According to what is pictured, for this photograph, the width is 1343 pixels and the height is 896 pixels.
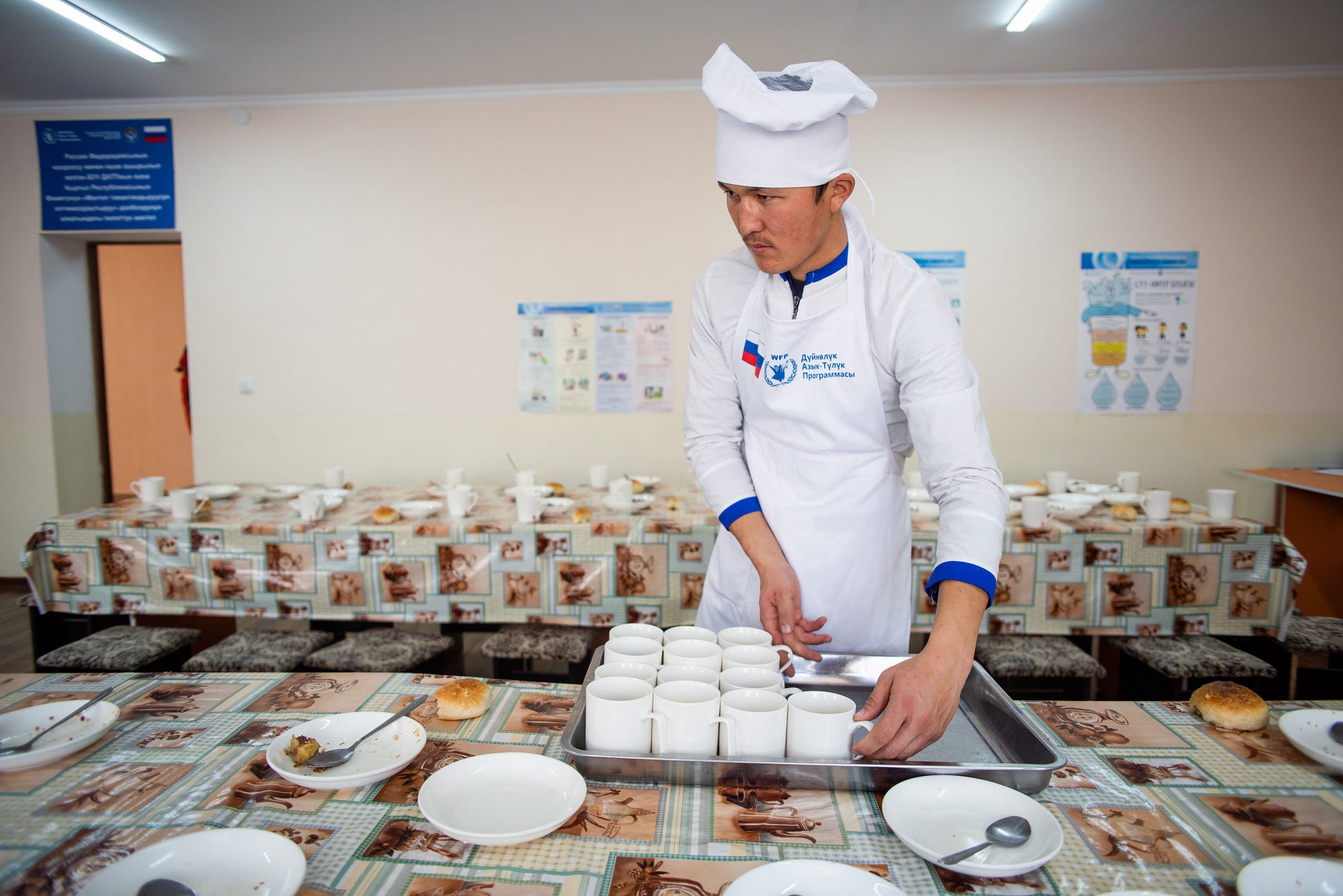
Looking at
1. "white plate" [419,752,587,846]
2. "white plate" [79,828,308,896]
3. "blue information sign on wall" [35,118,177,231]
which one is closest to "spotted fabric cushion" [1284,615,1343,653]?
"white plate" [419,752,587,846]

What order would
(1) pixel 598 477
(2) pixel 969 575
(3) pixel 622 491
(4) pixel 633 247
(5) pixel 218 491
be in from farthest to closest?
(4) pixel 633 247 < (1) pixel 598 477 < (5) pixel 218 491 < (3) pixel 622 491 < (2) pixel 969 575

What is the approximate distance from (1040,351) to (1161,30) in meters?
1.51

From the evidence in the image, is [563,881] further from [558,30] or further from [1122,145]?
[1122,145]

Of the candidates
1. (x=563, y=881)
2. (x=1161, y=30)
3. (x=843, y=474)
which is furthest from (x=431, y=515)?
(x=1161, y=30)

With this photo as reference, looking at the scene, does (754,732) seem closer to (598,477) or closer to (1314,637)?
(598,477)

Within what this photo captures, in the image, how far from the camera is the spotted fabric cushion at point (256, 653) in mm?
2342

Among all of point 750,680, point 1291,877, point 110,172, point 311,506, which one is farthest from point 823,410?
point 110,172

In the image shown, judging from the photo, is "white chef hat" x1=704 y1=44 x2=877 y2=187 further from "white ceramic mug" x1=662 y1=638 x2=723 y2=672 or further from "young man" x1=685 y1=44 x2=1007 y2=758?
"white ceramic mug" x1=662 y1=638 x2=723 y2=672

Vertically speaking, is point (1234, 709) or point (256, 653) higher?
point (1234, 709)

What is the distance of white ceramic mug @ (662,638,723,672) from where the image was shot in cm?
117

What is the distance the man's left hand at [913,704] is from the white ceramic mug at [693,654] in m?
0.26

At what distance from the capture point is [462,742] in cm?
112

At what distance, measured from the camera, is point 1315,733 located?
1133 mm

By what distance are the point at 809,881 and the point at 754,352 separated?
3.48 ft
